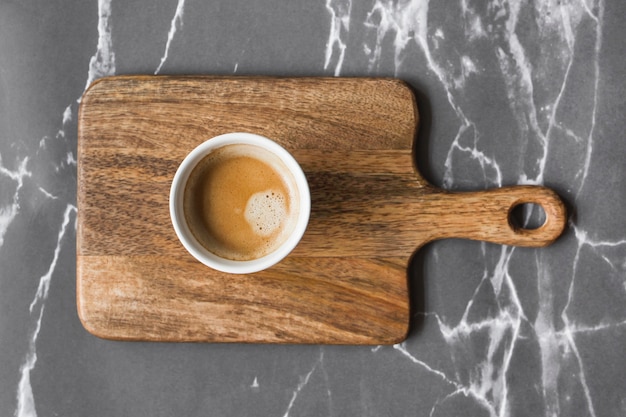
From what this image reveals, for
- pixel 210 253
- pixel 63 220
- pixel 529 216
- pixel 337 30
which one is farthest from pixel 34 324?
pixel 529 216

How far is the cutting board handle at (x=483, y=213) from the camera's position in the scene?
754 millimetres

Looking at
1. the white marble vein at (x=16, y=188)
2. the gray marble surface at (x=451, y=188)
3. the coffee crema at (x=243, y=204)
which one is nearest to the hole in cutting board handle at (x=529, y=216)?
the gray marble surface at (x=451, y=188)

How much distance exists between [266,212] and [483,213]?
27 cm

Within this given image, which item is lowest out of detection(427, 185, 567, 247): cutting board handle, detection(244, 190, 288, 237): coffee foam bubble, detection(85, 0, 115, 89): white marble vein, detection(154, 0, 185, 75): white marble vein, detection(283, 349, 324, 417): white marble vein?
detection(283, 349, 324, 417): white marble vein

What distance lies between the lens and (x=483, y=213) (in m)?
0.76

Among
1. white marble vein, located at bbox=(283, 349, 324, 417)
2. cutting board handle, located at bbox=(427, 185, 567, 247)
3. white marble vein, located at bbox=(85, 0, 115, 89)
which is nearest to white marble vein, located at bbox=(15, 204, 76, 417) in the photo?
white marble vein, located at bbox=(85, 0, 115, 89)

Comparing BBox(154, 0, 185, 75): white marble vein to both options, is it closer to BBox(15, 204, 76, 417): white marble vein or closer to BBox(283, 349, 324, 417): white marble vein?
BBox(15, 204, 76, 417): white marble vein

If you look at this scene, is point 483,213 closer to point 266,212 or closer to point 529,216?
point 529,216

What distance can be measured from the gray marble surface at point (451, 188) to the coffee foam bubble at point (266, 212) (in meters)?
0.17

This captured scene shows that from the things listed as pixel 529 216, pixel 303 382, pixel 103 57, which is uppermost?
pixel 103 57

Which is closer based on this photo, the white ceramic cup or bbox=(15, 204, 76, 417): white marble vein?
the white ceramic cup

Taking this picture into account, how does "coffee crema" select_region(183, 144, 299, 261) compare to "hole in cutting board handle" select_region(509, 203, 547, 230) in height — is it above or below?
above

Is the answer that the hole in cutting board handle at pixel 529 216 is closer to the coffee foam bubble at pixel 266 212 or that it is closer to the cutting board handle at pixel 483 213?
the cutting board handle at pixel 483 213

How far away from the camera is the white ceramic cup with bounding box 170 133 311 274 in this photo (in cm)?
66
